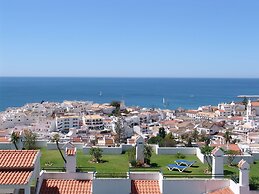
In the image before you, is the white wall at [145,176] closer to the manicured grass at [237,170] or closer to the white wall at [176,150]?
the manicured grass at [237,170]

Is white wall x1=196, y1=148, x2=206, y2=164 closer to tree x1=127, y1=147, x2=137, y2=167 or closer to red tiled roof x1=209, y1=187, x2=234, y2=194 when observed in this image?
tree x1=127, y1=147, x2=137, y2=167

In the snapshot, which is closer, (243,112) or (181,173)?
(181,173)

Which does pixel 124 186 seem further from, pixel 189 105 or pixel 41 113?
pixel 189 105

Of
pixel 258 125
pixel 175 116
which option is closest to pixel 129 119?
pixel 175 116

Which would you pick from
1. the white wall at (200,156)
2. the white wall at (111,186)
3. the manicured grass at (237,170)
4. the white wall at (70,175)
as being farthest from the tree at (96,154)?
the manicured grass at (237,170)

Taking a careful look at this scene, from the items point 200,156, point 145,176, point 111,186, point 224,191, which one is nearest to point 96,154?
point 145,176
